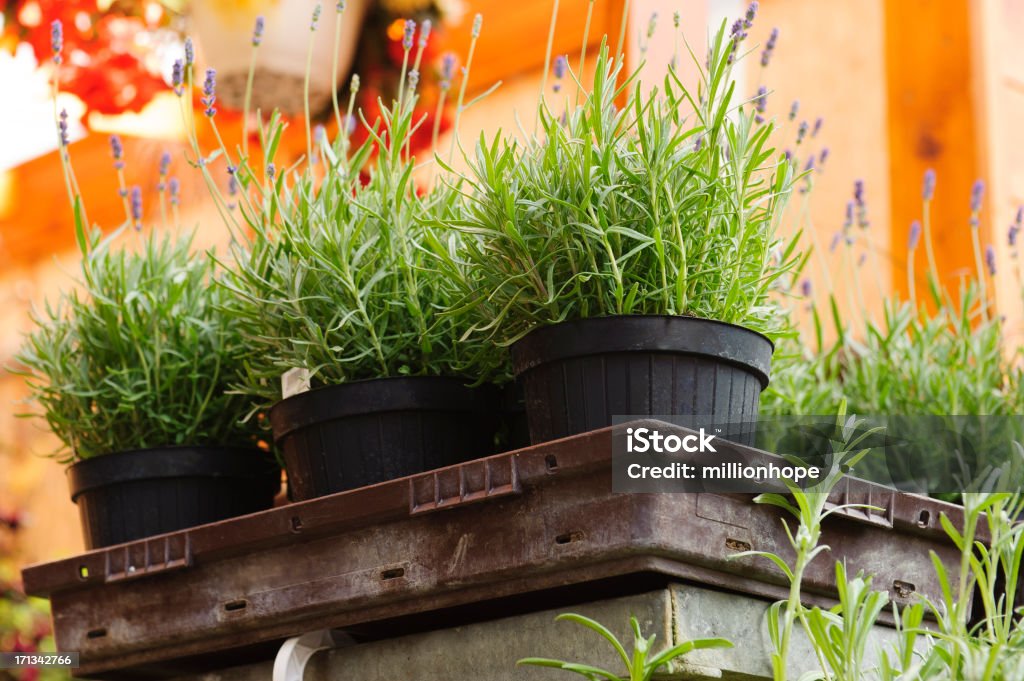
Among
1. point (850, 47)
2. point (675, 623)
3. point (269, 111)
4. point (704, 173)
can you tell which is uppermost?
point (850, 47)

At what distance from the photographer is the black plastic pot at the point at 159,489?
4.69 ft

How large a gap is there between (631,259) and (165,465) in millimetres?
643

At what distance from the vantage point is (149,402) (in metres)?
1.45

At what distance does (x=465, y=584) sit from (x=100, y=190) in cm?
404

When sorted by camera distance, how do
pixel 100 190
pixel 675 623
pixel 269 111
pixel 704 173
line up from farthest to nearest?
1. pixel 100 190
2. pixel 269 111
3. pixel 704 173
4. pixel 675 623

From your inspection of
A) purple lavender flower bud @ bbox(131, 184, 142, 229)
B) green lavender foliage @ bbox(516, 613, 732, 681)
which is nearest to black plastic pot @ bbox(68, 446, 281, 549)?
purple lavender flower bud @ bbox(131, 184, 142, 229)

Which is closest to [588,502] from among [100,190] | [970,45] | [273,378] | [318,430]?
[318,430]

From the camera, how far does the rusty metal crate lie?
992 mm

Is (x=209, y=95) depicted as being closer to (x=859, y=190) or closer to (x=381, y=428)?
(x=381, y=428)

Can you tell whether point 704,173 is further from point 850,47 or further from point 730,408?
point 850,47

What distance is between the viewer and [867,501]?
1.10m

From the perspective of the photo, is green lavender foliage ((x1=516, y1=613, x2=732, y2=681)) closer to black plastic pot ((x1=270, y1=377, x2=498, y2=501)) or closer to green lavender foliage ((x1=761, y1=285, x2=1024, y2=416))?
black plastic pot ((x1=270, y1=377, x2=498, y2=501))

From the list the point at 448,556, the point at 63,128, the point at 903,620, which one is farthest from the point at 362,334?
the point at 903,620

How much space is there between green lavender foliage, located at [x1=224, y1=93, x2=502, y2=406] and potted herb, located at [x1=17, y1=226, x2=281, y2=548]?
0.15 metres
